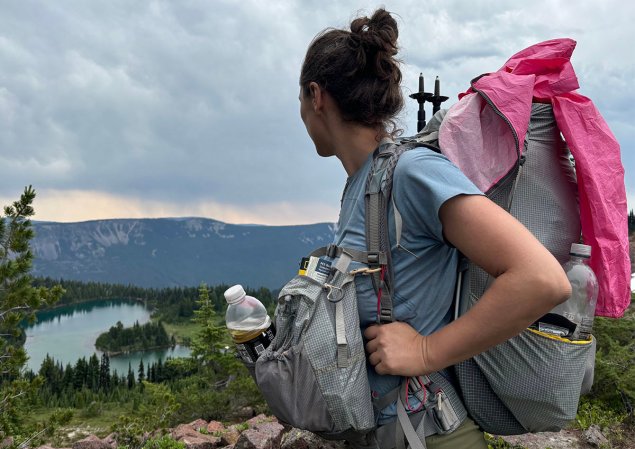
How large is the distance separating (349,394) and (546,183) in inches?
43.6

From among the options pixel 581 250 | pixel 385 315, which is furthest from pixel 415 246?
pixel 581 250

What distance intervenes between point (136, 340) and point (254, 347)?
145281 mm

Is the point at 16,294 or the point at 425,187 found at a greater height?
the point at 425,187

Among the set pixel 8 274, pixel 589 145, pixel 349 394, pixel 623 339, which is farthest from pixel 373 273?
pixel 623 339

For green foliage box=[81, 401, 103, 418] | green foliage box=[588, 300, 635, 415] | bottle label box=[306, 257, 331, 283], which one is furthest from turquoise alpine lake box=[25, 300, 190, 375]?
bottle label box=[306, 257, 331, 283]

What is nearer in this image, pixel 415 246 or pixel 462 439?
pixel 415 246

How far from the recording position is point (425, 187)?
171 cm

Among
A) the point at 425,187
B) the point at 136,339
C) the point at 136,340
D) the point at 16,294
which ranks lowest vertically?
the point at 136,340

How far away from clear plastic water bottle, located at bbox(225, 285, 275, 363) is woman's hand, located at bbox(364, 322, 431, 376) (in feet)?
1.75

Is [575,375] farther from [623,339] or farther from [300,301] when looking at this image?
[623,339]

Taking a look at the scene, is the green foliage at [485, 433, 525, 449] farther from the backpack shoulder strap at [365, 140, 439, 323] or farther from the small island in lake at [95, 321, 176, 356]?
the small island in lake at [95, 321, 176, 356]

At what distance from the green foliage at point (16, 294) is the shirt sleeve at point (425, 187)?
5786 mm

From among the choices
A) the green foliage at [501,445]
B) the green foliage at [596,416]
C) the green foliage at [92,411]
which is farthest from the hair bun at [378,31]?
the green foliage at [92,411]

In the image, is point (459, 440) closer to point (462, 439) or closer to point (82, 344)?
point (462, 439)
